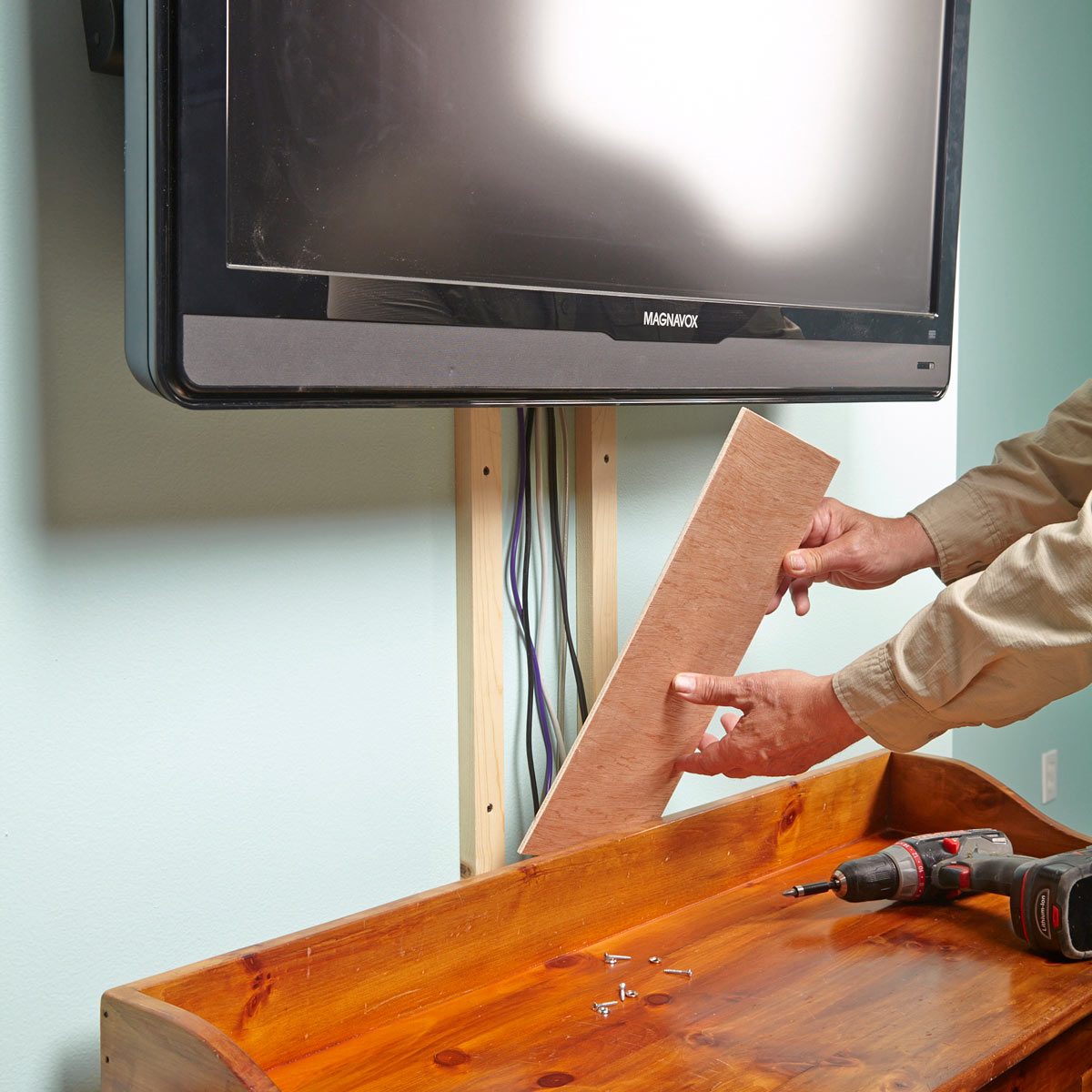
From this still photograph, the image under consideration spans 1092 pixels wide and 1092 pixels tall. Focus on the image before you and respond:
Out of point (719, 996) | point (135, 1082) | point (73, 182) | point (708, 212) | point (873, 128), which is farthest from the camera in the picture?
point (873, 128)

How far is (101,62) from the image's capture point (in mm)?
826

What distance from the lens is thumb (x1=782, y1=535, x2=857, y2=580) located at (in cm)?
123

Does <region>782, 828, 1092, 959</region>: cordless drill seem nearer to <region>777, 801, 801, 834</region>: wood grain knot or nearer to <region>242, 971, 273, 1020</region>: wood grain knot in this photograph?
<region>777, 801, 801, 834</region>: wood grain knot

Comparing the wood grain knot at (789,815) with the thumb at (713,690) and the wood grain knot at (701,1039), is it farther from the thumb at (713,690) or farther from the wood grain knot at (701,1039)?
the wood grain knot at (701,1039)

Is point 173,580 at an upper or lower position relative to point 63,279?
lower

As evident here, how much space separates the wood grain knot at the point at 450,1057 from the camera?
880 mm

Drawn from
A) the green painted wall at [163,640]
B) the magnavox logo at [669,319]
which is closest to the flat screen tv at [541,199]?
the magnavox logo at [669,319]

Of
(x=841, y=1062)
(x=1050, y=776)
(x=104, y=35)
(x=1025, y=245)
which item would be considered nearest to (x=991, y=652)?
(x=841, y=1062)

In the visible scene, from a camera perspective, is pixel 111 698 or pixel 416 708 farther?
pixel 416 708

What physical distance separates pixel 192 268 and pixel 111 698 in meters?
0.34

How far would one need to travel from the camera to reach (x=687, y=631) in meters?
1.12

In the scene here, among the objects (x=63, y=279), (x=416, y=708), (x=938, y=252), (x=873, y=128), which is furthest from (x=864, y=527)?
(x=63, y=279)

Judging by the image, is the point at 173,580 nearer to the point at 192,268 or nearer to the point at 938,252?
the point at 192,268

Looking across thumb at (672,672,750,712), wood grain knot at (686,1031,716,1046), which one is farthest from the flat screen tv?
wood grain knot at (686,1031,716,1046)
